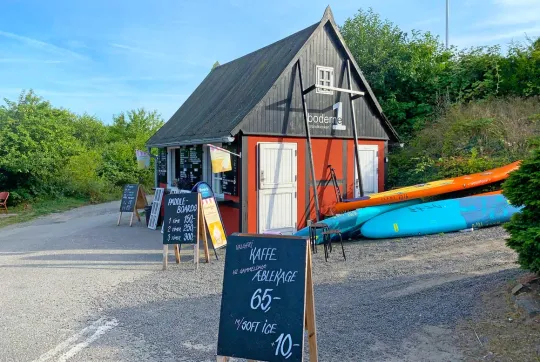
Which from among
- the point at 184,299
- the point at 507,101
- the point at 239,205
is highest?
the point at 507,101

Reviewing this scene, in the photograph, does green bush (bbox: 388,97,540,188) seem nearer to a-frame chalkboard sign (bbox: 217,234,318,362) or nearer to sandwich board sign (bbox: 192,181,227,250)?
sandwich board sign (bbox: 192,181,227,250)

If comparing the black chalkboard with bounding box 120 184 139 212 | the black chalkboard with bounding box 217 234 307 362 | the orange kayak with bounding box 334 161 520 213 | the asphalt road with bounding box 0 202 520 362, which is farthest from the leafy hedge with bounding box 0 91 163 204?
the black chalkboard with bounding box 217 234 307 362

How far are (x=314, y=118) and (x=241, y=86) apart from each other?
289 cm

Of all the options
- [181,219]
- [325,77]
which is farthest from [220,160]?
[325,77]

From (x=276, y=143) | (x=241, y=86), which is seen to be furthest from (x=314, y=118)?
(x=241, y=86)

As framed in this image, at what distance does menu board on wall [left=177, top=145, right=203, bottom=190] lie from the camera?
12.7 meters

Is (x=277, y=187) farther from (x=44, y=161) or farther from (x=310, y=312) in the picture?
(x=44, y=161)

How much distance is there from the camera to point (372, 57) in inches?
763

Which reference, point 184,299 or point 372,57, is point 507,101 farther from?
point 184,299

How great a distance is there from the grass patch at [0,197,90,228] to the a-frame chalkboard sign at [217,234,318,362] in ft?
51.5

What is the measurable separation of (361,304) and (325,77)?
7.68 meters

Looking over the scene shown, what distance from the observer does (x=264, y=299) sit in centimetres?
377

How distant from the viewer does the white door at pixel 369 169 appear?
12688 millimetres

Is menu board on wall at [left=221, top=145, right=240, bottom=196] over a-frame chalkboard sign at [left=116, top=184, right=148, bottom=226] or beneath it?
over
